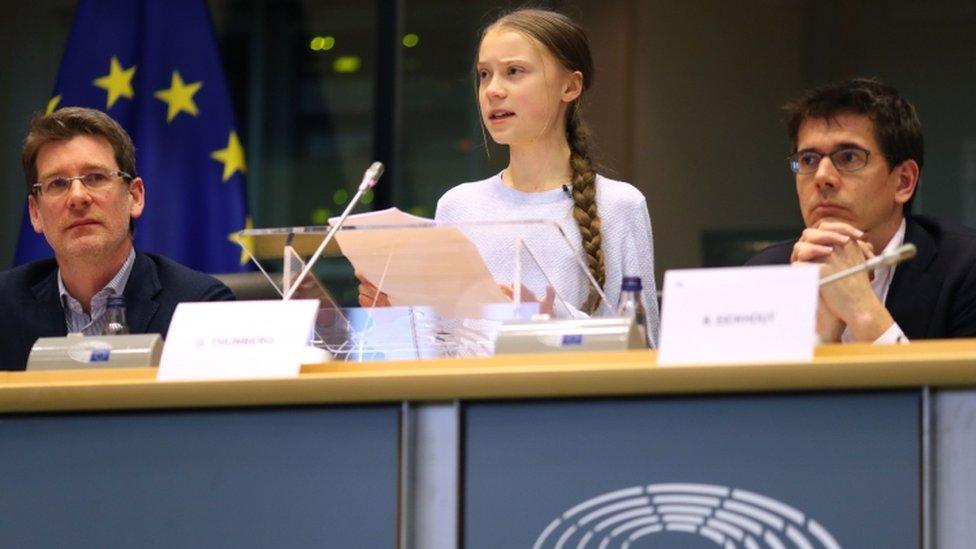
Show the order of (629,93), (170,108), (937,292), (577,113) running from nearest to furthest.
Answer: (937,292) < (577,113) < (170,108) < (629,93)

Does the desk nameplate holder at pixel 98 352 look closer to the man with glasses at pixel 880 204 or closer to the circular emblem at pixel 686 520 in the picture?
the circular emblem at pixel 686 520

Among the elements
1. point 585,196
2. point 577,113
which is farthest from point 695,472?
point 577,113

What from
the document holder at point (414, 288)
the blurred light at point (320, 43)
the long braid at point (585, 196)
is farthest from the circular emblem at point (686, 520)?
the blurred light at point (320, 43)

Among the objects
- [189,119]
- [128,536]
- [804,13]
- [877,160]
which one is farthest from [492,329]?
[804,13]

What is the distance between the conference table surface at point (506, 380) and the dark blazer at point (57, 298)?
78 cm

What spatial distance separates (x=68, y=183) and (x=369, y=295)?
0.81 meters

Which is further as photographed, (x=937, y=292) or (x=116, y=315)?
(x=937, y=292)

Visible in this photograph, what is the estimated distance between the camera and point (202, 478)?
177cm

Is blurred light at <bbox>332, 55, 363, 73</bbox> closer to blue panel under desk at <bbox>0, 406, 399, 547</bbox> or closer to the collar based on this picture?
the collar

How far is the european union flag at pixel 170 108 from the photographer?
4469 millimetres

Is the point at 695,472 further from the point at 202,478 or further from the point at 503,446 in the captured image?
the point at 202,478

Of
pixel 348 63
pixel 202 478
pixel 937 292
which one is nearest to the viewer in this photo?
pixel 202 478

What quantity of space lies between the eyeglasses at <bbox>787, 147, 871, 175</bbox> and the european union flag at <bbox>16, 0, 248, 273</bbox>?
238 cm

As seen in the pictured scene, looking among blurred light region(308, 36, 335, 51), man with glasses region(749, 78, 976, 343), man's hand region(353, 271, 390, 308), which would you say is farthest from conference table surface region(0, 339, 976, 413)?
blurred light region(308, 36, 335, 51)
